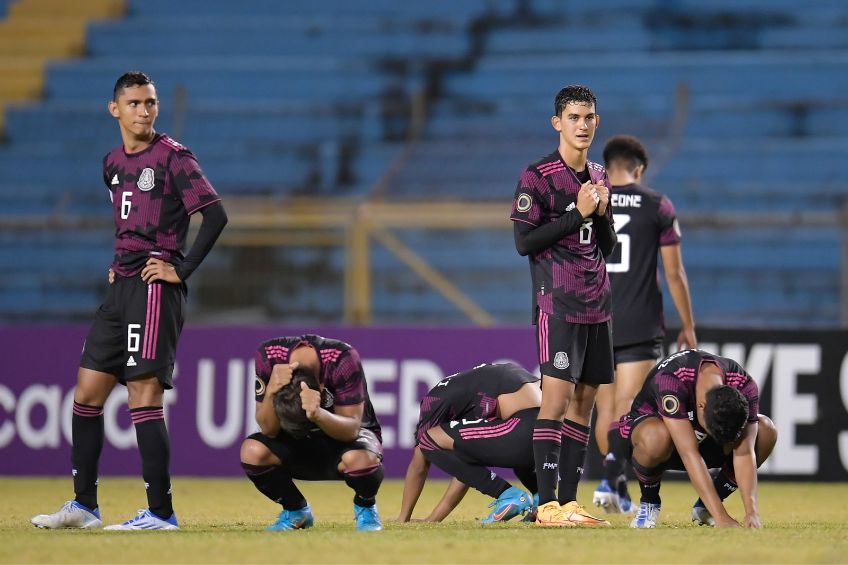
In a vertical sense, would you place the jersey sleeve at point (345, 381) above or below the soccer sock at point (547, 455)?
above

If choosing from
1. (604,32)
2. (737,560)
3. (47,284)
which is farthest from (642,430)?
(604,32)

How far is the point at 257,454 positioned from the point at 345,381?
516 mm

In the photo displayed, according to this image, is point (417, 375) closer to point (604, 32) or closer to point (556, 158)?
point (556, 158)

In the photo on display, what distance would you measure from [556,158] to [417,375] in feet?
14.6

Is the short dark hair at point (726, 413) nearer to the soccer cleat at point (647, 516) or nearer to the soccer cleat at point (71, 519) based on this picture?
the soccer cleat at point (647, 516)

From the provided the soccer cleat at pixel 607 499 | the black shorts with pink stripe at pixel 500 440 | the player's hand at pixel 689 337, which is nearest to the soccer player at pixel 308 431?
the black shorts with pink stripe at pixel 500 440

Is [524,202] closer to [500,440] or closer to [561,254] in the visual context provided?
[561,254]

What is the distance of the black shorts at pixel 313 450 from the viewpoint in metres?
7.01

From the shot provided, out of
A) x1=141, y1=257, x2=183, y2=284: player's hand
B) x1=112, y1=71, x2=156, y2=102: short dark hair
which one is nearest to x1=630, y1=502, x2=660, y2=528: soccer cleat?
x1=141, y1=257, x2=183, y2=284: player's hand

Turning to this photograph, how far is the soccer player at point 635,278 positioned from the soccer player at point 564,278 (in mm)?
1555

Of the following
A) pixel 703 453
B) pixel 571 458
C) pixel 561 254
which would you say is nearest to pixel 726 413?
pixel 703 453

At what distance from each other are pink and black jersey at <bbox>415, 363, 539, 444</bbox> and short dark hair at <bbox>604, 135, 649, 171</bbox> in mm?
1482

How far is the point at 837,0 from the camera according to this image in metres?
17.1

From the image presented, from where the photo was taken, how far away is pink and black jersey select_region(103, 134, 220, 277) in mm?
7051
